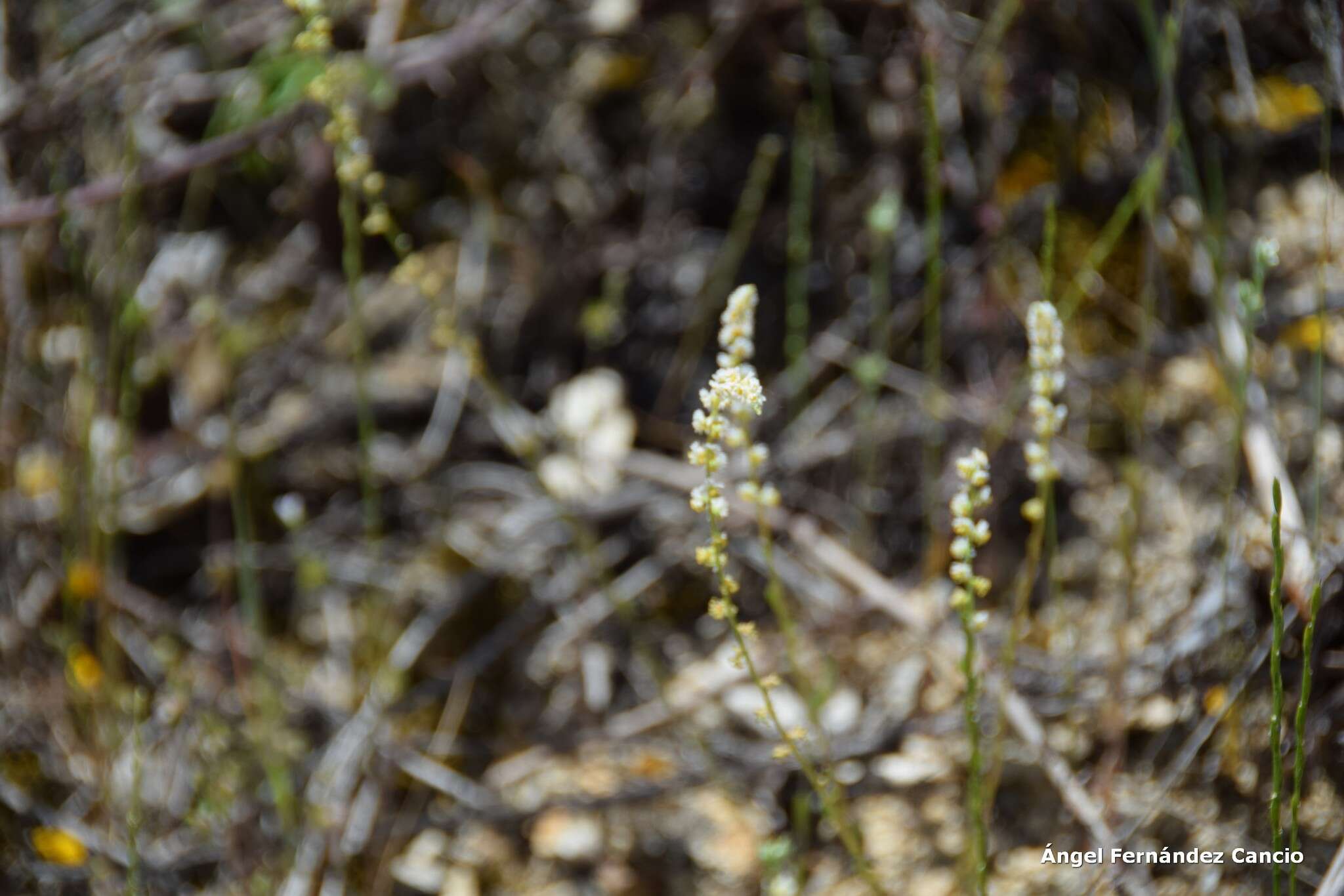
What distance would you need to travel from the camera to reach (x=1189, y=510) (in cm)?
132

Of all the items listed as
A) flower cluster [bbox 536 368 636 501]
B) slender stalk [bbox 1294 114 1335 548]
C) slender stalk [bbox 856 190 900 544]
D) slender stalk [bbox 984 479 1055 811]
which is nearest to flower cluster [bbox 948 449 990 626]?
slender stalk [bbox 984 479 1055 811]

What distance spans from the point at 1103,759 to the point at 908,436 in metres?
0.51

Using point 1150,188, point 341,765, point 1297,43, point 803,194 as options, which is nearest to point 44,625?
point 341,765

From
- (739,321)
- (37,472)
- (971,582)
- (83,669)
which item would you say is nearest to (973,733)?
(971,582)

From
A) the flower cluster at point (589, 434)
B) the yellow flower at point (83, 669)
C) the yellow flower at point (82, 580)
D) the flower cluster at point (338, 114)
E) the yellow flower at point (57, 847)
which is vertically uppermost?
the flower cluster at point (338, 114)

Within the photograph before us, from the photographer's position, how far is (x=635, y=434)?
1565mm

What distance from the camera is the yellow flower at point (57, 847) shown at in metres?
1.28

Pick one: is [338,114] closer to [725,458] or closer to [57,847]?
[725,458]

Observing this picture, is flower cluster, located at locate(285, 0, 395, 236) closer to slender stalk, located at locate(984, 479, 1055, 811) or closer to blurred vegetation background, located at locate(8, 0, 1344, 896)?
blurred vegetation background, located at locate(8, 0, 1344, 896)

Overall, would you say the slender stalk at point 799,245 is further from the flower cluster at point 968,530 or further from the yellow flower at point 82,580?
the yellow flower at point 82,580

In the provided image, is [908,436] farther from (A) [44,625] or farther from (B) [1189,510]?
(A) [44,625]

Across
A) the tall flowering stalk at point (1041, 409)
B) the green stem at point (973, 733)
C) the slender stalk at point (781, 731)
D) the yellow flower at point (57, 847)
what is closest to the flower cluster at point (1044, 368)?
the tall flowering stalk at point (1041, 409)

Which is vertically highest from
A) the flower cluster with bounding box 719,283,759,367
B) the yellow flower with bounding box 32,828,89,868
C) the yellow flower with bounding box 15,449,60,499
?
the flower cluster with bounding box 719,283,759,367

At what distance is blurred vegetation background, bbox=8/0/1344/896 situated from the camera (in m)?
1.20
